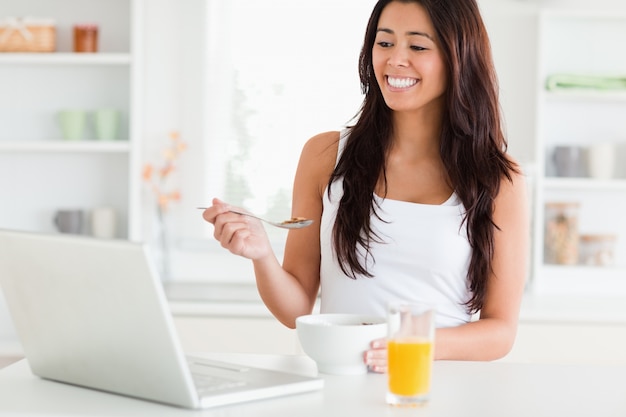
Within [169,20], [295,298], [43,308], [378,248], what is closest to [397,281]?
[378,248]

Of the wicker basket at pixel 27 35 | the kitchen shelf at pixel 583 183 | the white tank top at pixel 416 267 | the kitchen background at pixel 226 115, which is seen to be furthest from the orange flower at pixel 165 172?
the white tank top at pixel 416 267

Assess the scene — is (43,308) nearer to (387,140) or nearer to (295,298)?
(295,298)

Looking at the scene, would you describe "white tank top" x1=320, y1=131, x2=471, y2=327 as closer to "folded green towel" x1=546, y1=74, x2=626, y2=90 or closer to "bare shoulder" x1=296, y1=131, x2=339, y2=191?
"bare shoulder" x1=296, y1=131, x2=339, y2=191

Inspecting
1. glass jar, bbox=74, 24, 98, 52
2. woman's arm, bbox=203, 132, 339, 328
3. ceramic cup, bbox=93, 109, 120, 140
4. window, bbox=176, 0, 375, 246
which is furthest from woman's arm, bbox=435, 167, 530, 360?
glass jar, bbox=74, 24, 98, 52

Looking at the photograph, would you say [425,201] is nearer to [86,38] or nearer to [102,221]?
[102,221]

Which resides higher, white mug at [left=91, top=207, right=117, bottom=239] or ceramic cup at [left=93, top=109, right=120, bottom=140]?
ceramic cup at [left=93, top=109, right=120, bottom=140]

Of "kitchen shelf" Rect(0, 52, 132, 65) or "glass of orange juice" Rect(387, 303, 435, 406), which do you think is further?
"kitchen shelf" Rect(0, 52, 132, 65)

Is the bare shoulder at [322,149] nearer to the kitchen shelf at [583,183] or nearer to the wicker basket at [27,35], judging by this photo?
the kitchen shelf at [583,183]

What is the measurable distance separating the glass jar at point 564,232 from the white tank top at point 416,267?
1.87m

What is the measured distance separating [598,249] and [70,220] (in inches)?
80.4

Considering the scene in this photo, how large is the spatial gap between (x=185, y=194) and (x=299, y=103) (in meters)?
0.59

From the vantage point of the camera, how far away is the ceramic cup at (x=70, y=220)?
146 inches

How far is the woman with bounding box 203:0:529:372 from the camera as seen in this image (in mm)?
1901

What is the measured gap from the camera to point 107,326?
4.05 ft
